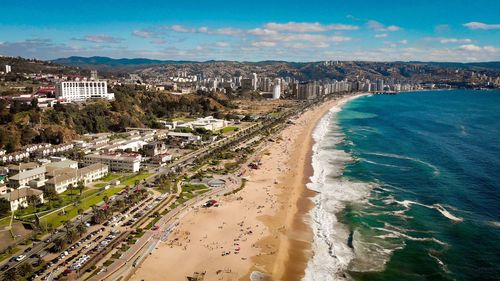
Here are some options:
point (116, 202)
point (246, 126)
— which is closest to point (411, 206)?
point (116, 202)

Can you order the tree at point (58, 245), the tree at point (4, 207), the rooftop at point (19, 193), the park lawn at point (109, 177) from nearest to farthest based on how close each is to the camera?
the tree at point (58, 245) → the tree at point (4, 207) → the rooftop at point (19, 193) → the park lawn at point (109, 177)

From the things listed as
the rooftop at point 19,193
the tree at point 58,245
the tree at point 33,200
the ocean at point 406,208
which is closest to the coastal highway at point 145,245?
the tree at point 58,245

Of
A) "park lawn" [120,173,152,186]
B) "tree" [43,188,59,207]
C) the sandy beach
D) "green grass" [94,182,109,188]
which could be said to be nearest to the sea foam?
the sandy beach

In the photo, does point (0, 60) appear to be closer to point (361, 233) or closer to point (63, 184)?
point (63, 184)

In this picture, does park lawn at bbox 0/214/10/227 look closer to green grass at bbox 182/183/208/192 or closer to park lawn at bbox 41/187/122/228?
park lawn at bbox 41/187/122/228

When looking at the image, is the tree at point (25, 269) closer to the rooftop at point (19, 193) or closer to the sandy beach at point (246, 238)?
the sandy beach at point (246, 238)

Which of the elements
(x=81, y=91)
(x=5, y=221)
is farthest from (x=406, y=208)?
(x=81, y=91)
